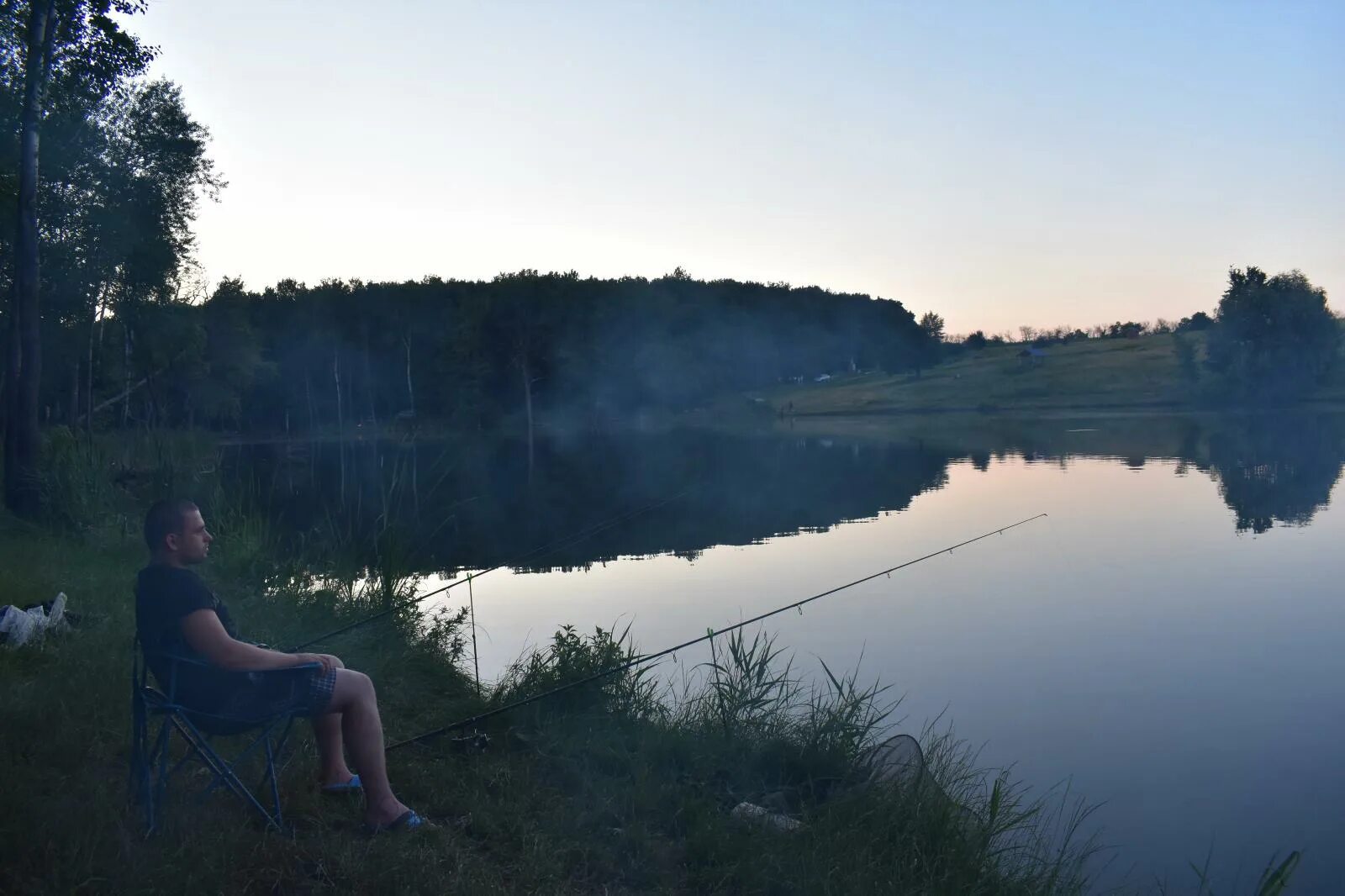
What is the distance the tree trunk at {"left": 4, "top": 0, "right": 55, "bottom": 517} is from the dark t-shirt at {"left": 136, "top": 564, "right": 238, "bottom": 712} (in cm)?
1057

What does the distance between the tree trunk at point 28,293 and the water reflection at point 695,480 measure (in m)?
3.11

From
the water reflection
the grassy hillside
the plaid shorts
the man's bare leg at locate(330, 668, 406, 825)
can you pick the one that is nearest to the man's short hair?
the plaid shorts

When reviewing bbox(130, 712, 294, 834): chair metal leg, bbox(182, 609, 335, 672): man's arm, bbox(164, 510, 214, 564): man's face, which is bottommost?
A: bbox(130, 712, 294, 834): chair metal leg

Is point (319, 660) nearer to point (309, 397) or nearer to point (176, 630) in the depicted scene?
point (176, 630)

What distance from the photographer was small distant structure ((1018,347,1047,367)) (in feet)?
286

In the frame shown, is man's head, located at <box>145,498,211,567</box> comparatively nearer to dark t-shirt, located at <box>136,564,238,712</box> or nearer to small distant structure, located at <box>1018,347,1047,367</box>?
dark t-shirt, located at <box>136,564,238,712</box>

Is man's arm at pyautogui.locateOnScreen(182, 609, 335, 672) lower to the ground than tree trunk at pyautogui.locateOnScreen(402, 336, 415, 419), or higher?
lower

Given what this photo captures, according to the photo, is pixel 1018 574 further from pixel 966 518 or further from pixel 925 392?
pixel 925 392

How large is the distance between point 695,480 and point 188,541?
69.8 feet

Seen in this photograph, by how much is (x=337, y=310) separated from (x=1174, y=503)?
6395 cm

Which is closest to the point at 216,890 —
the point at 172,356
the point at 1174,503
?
the point at 1174,503

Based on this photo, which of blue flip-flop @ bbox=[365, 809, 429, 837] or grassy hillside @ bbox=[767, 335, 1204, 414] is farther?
grassy hillside @ bbox=[767, 335, 1204, 414]

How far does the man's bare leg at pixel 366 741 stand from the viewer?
4.15 m

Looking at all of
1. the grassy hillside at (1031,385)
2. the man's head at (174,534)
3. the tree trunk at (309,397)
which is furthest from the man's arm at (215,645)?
the tree trunk at (309,397)
